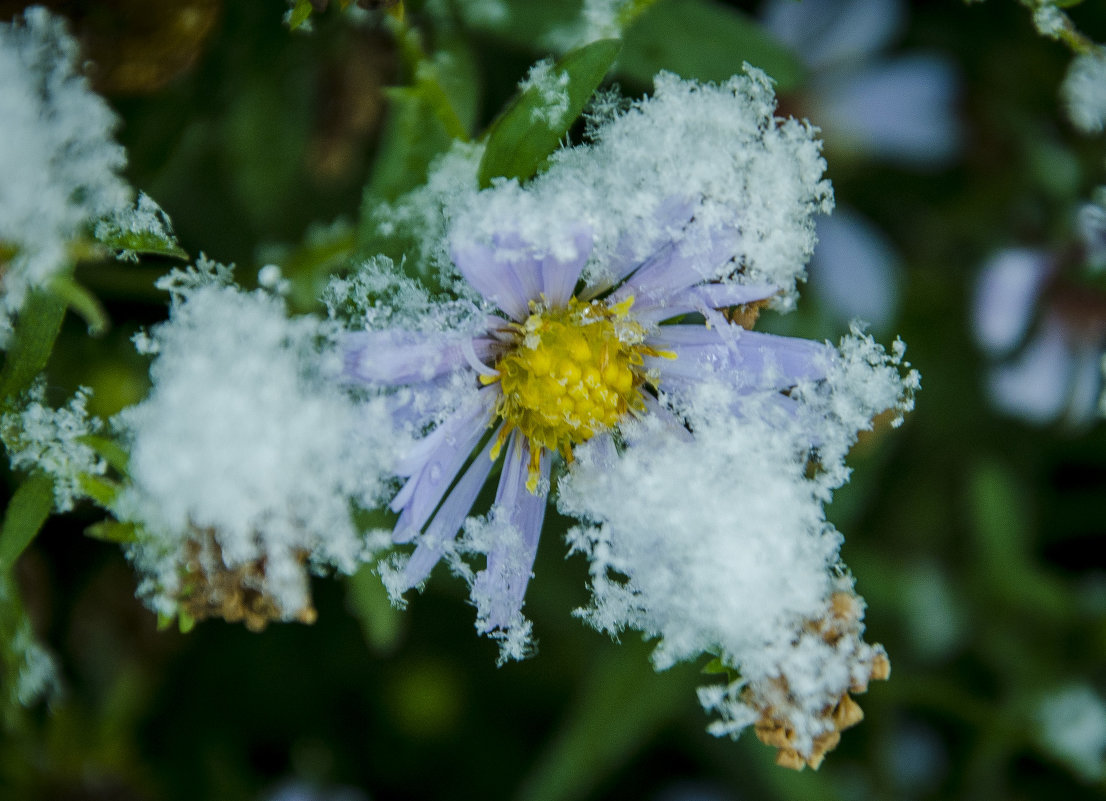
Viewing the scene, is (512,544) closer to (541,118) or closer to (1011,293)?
(541,118)

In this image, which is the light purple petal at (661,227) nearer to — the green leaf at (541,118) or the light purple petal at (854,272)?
the green leaf at (541,118)

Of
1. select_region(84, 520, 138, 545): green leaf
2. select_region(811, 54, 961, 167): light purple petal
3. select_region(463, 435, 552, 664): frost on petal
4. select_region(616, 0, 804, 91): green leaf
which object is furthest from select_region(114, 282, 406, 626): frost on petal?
select_region(811, 54, 961, 167): light purple petal

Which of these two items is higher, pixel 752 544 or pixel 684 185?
pixel 684 185

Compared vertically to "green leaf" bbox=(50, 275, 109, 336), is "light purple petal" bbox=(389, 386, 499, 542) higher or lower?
lower

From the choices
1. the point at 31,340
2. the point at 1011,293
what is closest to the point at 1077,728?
the point at 1011,293

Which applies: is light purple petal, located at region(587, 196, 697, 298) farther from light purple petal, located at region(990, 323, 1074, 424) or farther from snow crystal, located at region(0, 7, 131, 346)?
light purple petal, located at region(990, 323, 1074, 424)
